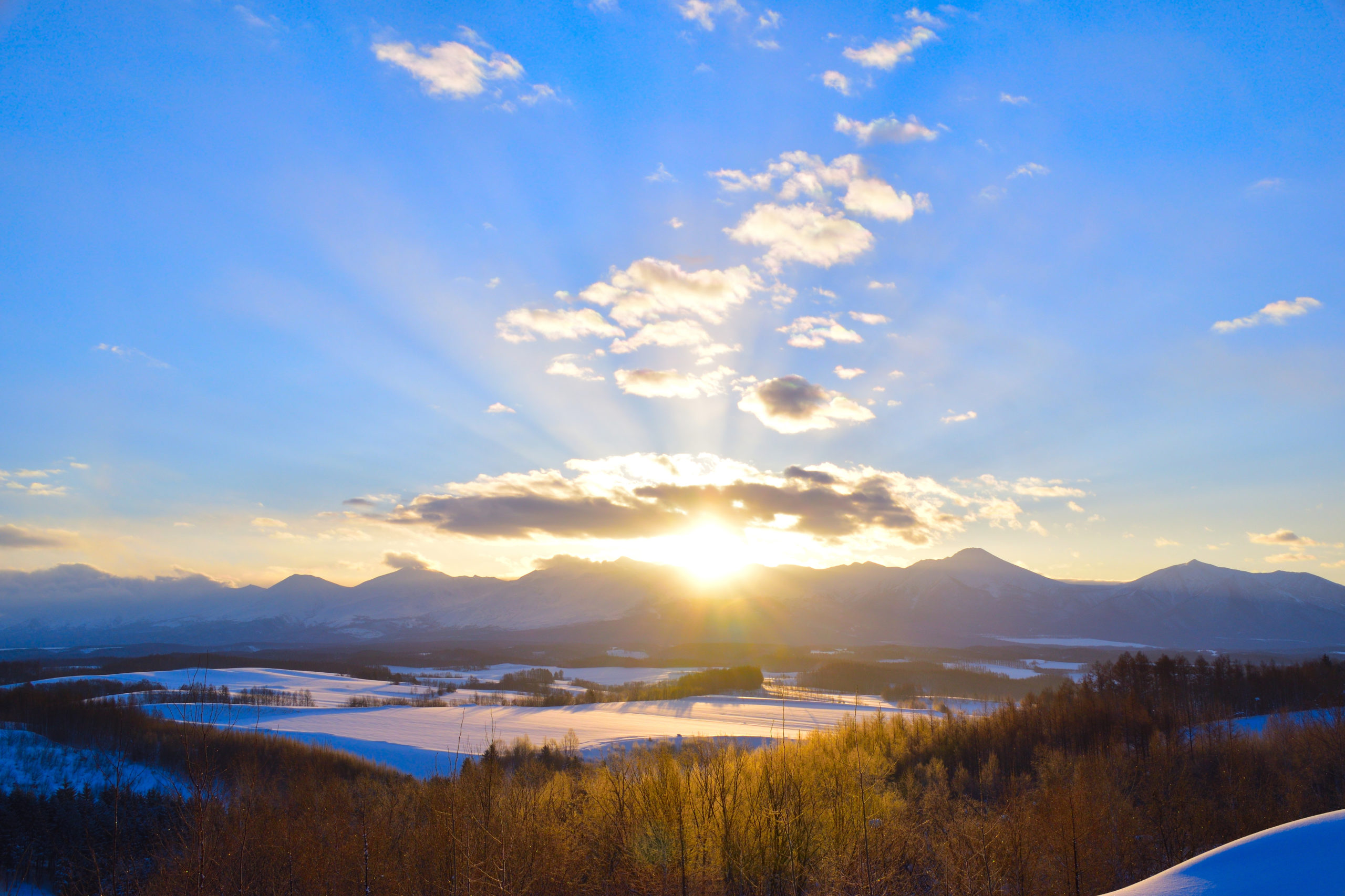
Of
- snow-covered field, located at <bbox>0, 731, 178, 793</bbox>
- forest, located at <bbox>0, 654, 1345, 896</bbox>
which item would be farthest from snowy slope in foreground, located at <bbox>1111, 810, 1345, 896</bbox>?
snow-covered field, located at <bbox>0, 731, 178, 793</bbox>

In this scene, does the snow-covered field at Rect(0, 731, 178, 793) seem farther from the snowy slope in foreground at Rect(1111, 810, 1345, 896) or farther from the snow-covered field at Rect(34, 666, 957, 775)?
the snowy slope in foreground at Rect(1111, 810, 1345, 896)

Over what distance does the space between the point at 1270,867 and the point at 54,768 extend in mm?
88667

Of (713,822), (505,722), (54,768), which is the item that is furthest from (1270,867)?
(505,722)

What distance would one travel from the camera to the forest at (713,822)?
668 inches

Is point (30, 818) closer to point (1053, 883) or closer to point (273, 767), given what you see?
point (273, 767)

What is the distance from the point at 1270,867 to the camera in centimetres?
499

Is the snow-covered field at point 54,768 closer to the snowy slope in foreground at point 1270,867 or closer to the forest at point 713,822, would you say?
the forest at point 713,822

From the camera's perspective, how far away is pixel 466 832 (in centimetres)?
1491

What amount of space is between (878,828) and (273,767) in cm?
6343

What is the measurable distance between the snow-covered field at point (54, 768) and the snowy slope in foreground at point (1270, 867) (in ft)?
246

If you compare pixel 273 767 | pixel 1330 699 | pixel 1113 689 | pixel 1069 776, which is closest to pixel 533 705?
pixel 273 767

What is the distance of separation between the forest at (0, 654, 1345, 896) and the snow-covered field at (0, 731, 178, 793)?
21.0 ft

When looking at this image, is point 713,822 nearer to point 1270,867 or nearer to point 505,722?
point 1270,867

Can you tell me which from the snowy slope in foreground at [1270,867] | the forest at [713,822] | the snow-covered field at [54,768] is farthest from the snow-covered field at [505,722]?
the snowy slope in foreground at [1270,867]
